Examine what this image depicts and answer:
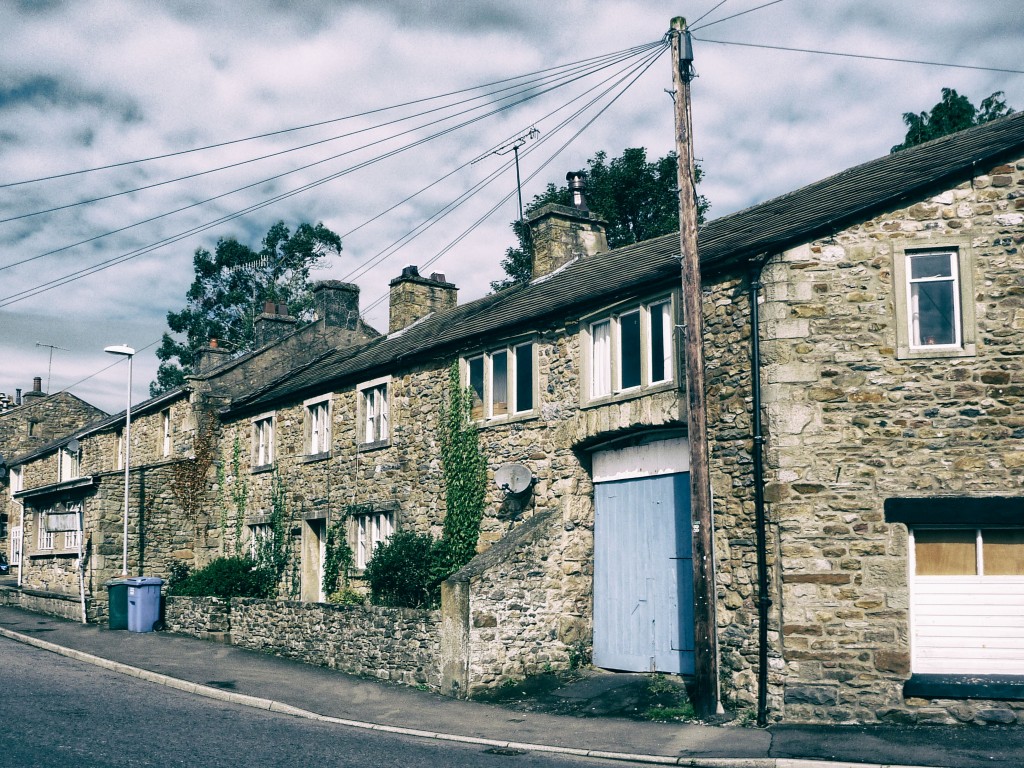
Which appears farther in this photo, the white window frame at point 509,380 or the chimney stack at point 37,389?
the chimney stack at point 37,389

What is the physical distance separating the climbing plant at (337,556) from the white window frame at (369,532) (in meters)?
0.26

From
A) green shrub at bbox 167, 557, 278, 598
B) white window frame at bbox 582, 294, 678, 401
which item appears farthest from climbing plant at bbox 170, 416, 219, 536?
white window frame at bbox 582, 294, 678, 401

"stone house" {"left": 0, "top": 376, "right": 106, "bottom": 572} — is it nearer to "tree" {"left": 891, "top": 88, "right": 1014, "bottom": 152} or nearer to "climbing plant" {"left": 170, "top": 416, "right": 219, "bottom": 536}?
"climbing plant" {"left": 170, "top": 416, "right": 219, "bottom": 536}

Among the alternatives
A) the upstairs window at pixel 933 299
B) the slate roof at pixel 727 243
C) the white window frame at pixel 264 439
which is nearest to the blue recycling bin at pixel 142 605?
the white window frame at pixel 264 439

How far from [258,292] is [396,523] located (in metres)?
33.7

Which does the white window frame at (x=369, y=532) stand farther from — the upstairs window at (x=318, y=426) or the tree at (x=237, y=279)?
the tree at (x=237, y=279)

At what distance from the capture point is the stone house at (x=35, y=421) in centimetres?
4706

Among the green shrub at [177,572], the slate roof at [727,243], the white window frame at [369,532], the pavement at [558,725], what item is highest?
the slate roof at [727,243]

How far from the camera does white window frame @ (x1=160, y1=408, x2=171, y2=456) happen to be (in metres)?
29.4

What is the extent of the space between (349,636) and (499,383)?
5010 millimetres

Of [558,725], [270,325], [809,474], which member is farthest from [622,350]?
[270,325]

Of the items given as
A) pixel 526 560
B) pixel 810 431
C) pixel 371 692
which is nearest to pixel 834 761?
pixel 810 431

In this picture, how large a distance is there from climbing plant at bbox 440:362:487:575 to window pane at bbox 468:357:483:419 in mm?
111

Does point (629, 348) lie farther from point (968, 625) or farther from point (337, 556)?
point (337, 556)
